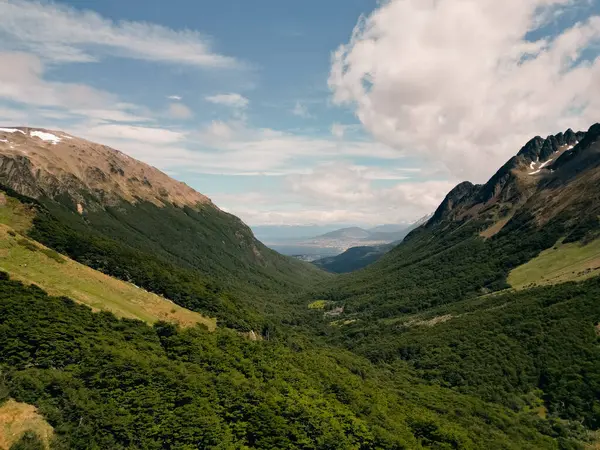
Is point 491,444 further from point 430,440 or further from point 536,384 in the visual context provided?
point 536,384

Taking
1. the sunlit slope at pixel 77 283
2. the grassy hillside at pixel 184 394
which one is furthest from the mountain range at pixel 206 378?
the sunlit slope at pixel 77 283

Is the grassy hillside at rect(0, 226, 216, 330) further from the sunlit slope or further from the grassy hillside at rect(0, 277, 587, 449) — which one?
the grassy hillside at rect(0, 277, 587, 449)

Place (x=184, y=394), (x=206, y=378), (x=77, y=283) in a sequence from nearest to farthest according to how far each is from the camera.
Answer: (x=184, y=394) → (x=206, y=378) → (x=77, y=283)

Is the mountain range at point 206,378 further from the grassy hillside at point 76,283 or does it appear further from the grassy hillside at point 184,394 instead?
the grassy hillside at point 76,283

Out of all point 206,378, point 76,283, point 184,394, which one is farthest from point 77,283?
point 184,394

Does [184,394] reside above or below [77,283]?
below

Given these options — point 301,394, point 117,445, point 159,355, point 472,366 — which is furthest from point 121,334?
point 472,366

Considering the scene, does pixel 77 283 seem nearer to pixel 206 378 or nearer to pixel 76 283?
pixel 76 283

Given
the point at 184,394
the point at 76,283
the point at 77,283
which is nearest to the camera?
the point at 184,394
